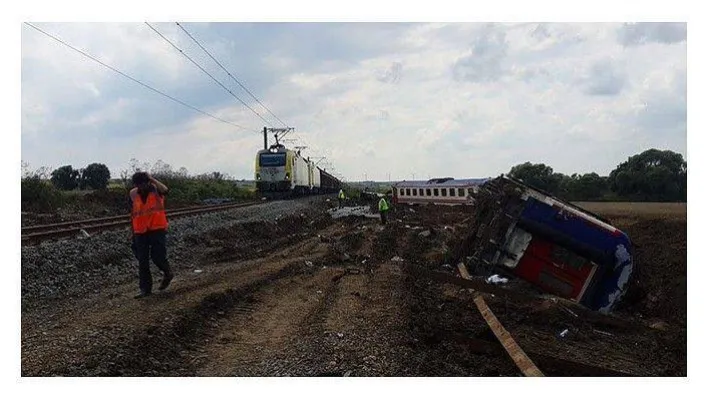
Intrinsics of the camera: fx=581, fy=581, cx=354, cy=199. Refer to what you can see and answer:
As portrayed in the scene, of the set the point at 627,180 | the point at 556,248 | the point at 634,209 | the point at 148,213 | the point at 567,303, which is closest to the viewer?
the point at 148,213

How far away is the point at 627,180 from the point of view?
11.1 meters

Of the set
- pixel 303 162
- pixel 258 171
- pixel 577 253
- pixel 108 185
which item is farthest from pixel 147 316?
pixel 303 162

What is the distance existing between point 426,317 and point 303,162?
29688 millimetres

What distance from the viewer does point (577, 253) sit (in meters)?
8.70

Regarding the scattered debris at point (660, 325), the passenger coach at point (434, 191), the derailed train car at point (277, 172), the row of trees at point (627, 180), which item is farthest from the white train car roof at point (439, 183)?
the scattered debris at point (660, 325)

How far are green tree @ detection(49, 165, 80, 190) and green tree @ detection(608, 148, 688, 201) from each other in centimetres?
1937

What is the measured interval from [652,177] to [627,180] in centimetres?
98

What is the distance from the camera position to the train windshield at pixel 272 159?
2966 cm

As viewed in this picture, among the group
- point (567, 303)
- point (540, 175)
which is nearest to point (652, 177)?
point (540, 175)

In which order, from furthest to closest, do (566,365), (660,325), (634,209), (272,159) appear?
(272,159) < (634,209) < (660,325) < (566,365)

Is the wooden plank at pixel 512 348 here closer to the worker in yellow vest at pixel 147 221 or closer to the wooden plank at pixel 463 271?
the wooden plank at pixel 463 271

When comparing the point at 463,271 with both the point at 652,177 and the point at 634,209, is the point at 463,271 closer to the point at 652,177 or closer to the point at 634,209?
the point at 652,177

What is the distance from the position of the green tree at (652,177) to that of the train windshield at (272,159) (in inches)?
784

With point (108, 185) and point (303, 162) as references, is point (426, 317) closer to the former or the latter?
point (108, 185)
